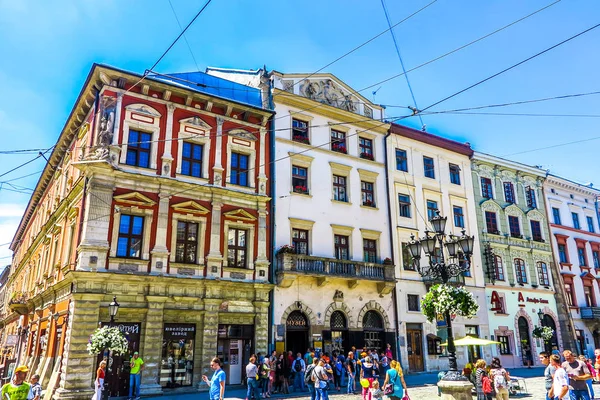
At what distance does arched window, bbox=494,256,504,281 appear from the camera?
32781 millimetres

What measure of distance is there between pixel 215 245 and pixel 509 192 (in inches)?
986

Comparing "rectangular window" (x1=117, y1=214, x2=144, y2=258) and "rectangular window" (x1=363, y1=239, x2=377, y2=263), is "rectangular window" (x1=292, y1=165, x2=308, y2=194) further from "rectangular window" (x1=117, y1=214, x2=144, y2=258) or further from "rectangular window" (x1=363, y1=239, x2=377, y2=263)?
"rectangular window" (x1=117, y1=214, x2=144, y2=258)

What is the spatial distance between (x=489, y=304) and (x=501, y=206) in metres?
7.93

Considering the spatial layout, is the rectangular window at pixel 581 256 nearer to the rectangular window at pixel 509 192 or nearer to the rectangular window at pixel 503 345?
the rectangular window at pixel 509 192

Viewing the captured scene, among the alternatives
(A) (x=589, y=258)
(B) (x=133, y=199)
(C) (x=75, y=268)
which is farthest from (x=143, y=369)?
(A) (x=589, y=258)

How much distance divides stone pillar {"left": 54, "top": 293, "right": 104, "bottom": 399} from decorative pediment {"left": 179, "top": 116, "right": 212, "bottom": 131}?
30.1 ft

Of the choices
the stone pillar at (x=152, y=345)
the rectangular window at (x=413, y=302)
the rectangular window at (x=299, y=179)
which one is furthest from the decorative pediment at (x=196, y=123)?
the rectangular window at (x=413, y=302)

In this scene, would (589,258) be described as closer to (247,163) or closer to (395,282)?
(395,282)

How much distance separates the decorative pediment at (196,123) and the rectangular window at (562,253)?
98.1ft

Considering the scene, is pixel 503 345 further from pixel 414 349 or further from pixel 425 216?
pixel 425 216

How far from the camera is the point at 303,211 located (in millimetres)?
25625

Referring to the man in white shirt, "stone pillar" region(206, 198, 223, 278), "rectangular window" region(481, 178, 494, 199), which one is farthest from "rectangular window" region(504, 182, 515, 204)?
the man in white shirt

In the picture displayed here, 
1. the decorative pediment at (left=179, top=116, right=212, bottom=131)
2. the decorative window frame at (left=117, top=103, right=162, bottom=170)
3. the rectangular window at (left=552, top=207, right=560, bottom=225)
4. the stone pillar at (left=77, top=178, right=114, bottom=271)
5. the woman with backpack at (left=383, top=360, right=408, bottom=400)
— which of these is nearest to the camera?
the woman with backpack at (left=383, top=360, right=408, bottom=400)

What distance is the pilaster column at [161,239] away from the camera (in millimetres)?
20406
